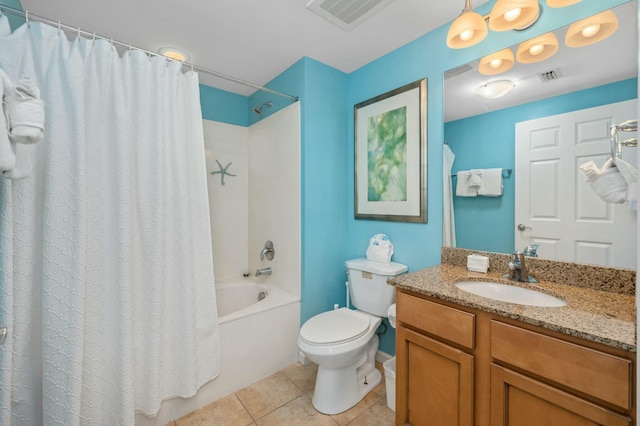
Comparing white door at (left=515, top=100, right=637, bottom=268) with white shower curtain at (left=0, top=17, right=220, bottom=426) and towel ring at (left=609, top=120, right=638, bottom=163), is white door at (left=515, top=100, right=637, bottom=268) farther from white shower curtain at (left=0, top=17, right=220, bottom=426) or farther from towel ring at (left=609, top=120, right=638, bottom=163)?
white shower curtain at (left=0, top=17, right=220, bottom=426)

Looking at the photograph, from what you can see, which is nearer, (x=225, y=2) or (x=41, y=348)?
(x=41, y=348)

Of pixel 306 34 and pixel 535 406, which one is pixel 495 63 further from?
pixel 535 406

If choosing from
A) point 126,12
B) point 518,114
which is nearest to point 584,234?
point 518,114

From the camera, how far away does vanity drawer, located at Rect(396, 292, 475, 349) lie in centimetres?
102

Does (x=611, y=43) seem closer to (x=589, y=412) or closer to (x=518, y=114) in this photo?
(x=518, y=114)

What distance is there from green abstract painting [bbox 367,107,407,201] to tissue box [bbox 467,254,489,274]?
587mm

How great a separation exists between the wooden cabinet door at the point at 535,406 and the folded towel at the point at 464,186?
959 millimetres

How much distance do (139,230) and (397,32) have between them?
6.48 ft

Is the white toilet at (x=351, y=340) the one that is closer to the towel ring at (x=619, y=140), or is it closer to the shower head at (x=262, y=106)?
the towel ring at (x=619, y=140)

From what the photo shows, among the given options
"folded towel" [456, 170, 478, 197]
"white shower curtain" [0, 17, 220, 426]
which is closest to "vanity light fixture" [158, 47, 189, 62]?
"white shower curtain" [0, 17, 220, 426]

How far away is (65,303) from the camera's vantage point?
111 cm

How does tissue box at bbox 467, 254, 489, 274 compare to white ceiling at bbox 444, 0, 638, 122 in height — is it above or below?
below

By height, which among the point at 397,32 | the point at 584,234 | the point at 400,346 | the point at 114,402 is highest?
the point at 397,32

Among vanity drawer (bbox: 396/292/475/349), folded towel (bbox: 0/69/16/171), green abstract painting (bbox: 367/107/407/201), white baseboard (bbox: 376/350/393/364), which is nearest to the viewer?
folded towel (bbox: 0/69/16/171)
